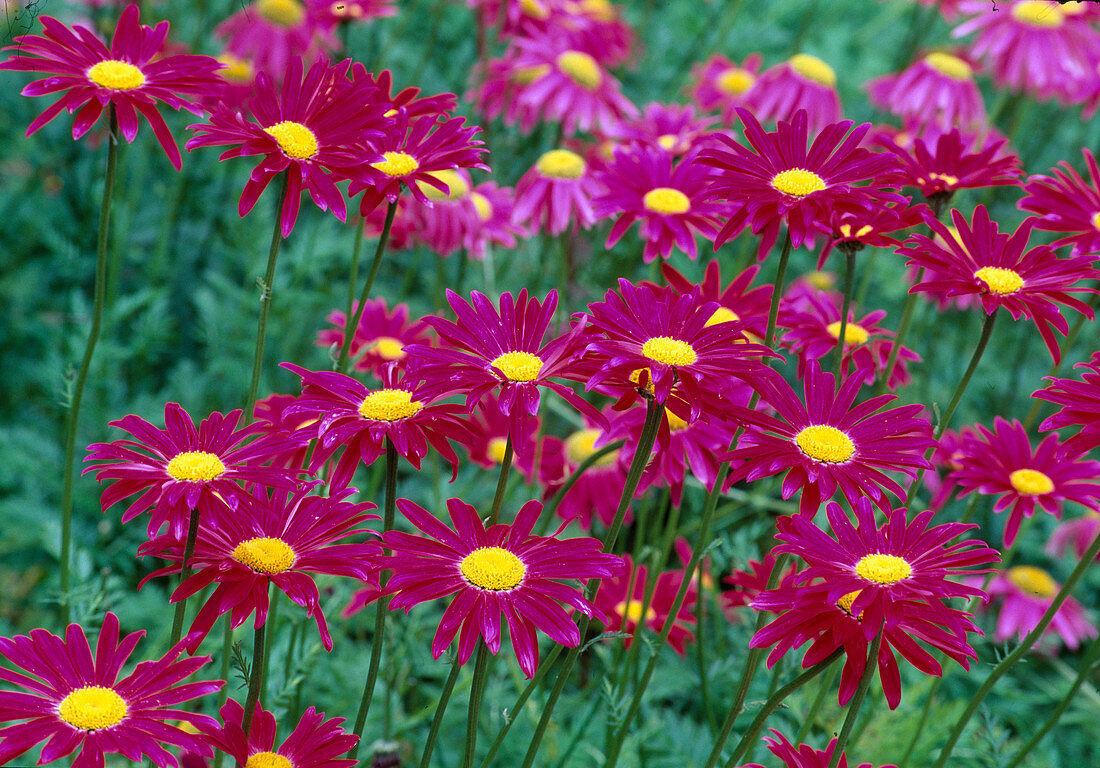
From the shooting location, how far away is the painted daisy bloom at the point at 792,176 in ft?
3.77

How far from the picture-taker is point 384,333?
1950mm

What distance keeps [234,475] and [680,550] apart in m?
1.39

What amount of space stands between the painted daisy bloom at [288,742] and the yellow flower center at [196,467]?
24 centimetres

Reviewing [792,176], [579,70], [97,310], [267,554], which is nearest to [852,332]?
[792,176]

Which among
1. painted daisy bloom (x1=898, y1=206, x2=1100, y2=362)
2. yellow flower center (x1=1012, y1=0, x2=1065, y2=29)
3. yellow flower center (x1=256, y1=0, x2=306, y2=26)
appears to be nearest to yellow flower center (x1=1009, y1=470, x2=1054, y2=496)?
painted daisy bloom (x1=898, y1=206, x2=1100, y2=362)

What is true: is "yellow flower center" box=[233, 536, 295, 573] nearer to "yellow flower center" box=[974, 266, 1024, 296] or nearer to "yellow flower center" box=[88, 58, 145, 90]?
"yellow flower center" box=[88, 58, 145, 90]

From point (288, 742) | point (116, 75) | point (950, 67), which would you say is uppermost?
point (950, 67)

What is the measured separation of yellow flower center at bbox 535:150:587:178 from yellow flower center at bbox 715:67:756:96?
39.4 inches

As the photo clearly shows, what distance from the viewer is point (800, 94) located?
98.0 inches

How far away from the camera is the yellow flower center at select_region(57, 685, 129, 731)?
917mm

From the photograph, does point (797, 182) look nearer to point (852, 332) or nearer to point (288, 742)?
point (852, 332)

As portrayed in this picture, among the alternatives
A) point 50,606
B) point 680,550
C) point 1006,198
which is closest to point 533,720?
point 680,550

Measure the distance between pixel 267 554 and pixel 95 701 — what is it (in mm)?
206

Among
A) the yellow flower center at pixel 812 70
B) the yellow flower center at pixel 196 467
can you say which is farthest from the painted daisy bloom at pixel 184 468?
the yellow flower center at pixel 812 70
